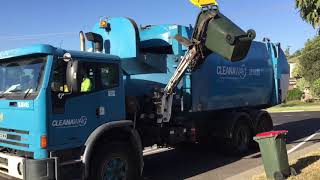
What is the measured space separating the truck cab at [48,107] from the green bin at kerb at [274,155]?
9.05 feet

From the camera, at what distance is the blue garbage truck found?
25.5 feet

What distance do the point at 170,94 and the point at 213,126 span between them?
106 inches

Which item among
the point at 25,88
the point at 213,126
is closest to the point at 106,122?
the point at 25,88

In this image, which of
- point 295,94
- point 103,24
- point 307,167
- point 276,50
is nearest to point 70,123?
point 103,24

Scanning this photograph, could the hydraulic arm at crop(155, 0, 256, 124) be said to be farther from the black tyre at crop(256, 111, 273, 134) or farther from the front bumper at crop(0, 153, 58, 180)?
the black tyre at crop(256, 111, 273, 134)

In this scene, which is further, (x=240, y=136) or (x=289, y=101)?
(x=289, y=101)

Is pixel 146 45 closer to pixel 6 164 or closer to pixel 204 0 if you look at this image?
pixel 204 0

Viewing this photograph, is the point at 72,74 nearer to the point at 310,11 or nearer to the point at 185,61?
the point at 185,61

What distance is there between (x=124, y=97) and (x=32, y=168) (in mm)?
2333

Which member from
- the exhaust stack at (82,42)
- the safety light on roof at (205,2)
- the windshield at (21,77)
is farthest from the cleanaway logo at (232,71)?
the windshield at (21,77)

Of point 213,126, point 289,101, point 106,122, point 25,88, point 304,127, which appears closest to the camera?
point 25,88

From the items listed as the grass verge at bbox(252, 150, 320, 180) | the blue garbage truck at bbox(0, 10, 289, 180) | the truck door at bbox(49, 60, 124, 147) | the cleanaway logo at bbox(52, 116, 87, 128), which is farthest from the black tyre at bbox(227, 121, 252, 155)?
the cleanaway logo at bbox(52, 116, 87, 128)

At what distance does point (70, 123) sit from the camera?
8.06 metres

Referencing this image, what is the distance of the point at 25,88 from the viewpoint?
795cm
